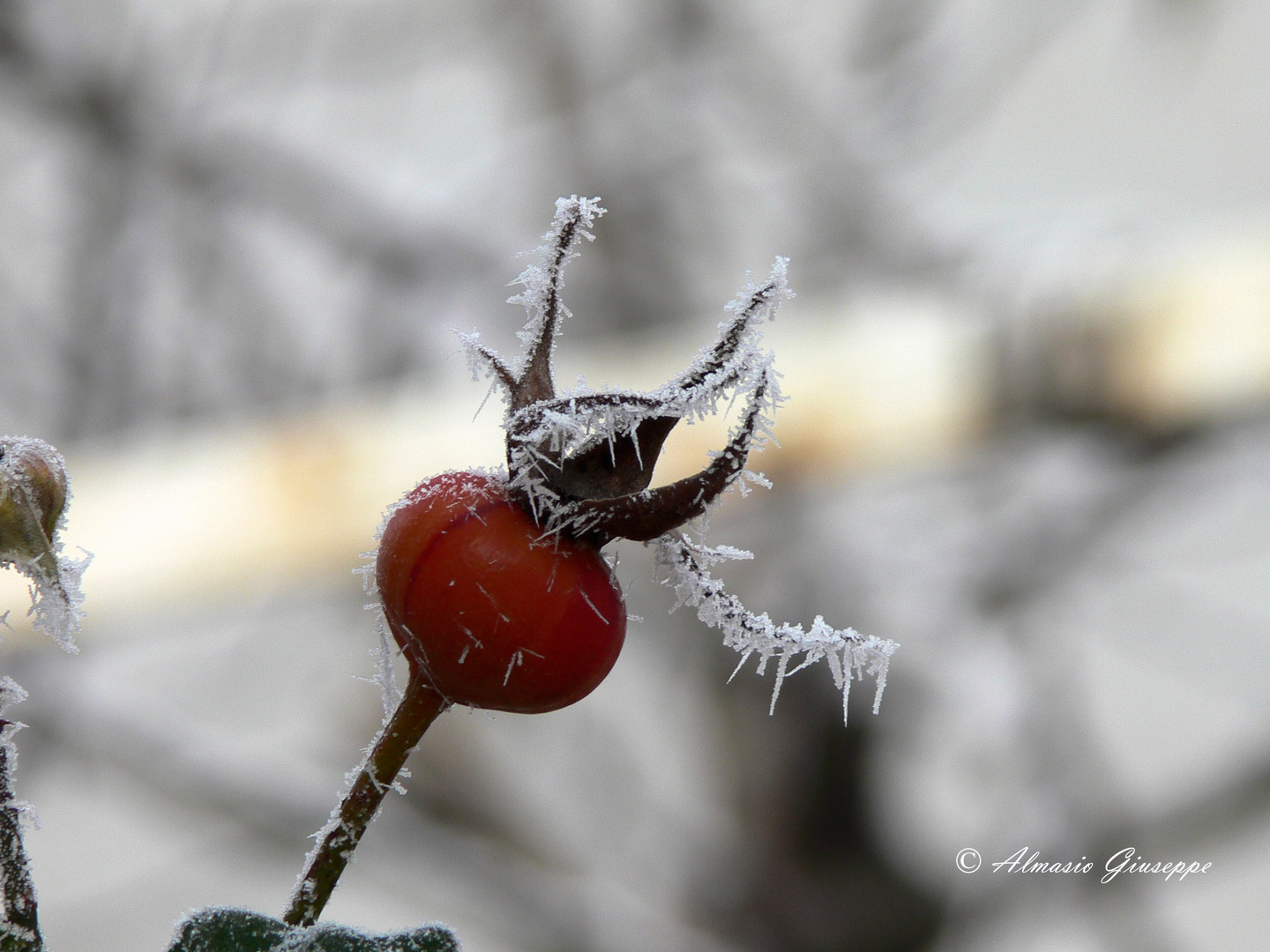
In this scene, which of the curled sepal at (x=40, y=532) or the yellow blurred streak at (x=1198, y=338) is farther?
the yellow blurred streak at (x=1198, y=338)

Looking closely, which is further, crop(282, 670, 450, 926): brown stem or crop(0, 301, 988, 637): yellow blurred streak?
crop(0, 301, 988, 637): yellow blurred streak

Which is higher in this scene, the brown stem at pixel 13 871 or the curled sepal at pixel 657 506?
the curled sepal at pixel 657 506

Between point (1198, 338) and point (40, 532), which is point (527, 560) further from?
point (1198, 338)

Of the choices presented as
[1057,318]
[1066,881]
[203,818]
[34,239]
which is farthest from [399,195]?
[1066,881]

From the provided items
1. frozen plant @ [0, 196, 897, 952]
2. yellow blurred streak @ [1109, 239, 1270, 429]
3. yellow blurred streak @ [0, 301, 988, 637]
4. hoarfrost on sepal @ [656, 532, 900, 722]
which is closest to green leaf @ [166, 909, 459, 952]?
frozen plant @ [0, 196, 897, 952]

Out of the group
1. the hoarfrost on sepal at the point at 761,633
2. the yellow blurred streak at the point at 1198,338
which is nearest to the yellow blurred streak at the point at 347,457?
the yellow blurred streak at the point at 1198,338

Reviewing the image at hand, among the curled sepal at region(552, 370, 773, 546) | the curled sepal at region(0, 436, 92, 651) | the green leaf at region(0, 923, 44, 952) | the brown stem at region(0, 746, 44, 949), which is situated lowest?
the green leaf at region(0, 923, 44, 952)

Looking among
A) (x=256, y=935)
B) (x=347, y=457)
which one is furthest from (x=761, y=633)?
(x=347, y=457)

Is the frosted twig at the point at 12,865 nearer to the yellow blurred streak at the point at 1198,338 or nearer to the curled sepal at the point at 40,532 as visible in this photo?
the curled sepal at the point at 40,532

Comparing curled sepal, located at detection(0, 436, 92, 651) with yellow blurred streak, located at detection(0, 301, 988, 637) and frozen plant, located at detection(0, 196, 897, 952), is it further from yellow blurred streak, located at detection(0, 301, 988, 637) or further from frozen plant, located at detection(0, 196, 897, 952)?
yellow blurred streak, located at detection(0, 301, 988, 637)
